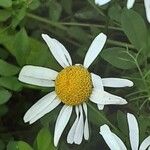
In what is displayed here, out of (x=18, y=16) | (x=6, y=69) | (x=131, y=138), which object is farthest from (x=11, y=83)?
(x=131, y=138)

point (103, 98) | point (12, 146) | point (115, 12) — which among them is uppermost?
point (115, 12)

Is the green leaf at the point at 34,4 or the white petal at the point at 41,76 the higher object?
the green leaf at the point at 34,4

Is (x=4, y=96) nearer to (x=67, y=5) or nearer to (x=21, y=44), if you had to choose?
(x=21, y=44)

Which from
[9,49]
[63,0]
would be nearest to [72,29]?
[63,0]

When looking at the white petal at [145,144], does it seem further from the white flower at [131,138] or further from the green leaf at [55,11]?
the green leaf at [55,11]

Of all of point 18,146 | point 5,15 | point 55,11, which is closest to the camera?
point 18,146

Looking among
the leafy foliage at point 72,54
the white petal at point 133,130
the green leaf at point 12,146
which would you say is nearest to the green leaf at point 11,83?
the leafy foliage at point 72,54

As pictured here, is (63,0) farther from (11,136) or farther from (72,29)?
(11,136)
